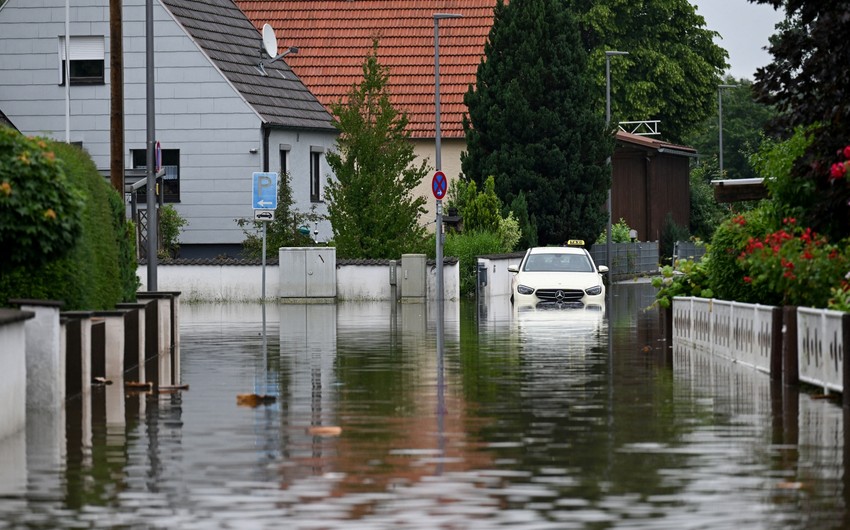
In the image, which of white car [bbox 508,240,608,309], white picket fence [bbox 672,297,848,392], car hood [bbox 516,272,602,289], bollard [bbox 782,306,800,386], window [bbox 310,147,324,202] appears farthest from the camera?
window [bbox 310,147,324,202]

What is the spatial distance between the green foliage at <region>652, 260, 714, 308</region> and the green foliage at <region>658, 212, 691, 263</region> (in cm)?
4711

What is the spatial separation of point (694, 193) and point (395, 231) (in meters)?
40.3

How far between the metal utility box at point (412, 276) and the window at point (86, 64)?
1290 cm

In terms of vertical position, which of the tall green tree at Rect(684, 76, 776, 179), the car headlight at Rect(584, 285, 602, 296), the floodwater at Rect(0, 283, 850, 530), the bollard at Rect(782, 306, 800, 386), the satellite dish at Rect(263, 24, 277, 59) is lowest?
the floodwater at Rect(0, 283, 850, 530)

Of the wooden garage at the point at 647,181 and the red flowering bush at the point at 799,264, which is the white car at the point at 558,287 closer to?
the red flowering bush at the point at 799,264

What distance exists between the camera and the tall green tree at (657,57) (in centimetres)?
8425

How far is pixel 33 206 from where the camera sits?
18.8m

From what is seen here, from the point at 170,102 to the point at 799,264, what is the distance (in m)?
36.4

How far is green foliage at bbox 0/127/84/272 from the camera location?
1873 cm

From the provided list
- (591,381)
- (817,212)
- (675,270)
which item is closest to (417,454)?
(591,381)

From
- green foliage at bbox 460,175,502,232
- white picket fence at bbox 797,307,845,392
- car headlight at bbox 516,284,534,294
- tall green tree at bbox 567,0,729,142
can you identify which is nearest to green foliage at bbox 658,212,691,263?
tall green tree at bbox 567,0,729,142

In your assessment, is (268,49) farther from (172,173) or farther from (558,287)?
(558,287)

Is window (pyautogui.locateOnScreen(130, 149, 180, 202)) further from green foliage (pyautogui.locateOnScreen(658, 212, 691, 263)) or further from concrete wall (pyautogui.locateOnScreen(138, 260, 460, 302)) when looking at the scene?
green foliage (pyautogui.locateOnScreen(658, 212, 691, 263))

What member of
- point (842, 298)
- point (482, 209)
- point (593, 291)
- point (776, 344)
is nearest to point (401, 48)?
point (482, 209)
